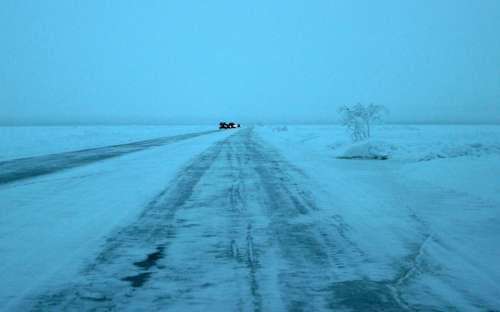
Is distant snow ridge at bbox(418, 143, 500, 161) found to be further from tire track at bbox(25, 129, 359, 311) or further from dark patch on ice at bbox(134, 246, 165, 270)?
dark patch on ice at bbox(134, 246, 165, 270)

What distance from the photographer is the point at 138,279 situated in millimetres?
4305

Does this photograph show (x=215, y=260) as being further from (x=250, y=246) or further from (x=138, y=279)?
(x=138, y=279)

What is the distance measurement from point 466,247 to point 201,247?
3201 mm

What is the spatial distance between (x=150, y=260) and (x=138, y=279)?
63 cm

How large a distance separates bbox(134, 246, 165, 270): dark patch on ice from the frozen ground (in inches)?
1.3

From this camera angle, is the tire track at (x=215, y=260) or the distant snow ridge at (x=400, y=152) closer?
the tire track at (x=215, y=260)

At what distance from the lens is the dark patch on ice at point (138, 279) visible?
417cm

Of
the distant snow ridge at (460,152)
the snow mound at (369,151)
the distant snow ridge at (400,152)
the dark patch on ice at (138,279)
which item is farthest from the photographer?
the snow mound at (369,151)

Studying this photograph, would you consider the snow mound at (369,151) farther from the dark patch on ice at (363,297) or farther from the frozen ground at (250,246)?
the dark patch on ice at (363,297)

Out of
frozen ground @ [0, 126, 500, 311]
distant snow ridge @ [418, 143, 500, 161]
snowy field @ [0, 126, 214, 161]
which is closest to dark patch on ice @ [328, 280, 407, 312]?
frozen ground @ [0, 126, 500, 311]

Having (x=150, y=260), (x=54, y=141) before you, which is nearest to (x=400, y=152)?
(x=150, y=260)

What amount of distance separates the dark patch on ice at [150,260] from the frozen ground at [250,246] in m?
0.03

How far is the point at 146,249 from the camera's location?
5.37 m

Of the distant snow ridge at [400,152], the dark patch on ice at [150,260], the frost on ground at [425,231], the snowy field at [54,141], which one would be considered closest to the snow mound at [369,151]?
the distant snow ridge at [400,152]
